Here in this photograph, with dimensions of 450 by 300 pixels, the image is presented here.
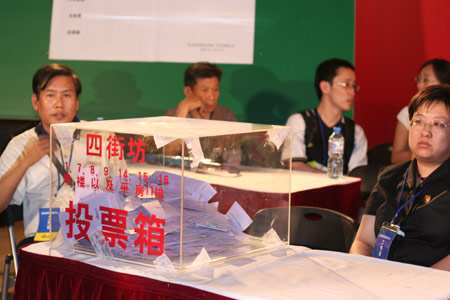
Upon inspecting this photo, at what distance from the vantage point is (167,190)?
191 centimetres

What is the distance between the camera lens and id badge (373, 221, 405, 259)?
7.48ft

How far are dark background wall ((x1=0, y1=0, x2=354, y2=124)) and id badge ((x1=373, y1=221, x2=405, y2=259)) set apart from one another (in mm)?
3236

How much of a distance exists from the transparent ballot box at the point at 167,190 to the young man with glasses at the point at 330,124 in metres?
2.27

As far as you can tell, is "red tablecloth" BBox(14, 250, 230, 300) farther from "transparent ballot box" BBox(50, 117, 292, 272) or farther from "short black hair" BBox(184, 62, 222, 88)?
"short black hair" BBox(184, 62, 222, 88)

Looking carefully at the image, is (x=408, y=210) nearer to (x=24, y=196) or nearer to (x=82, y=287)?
(x=82, y=287)

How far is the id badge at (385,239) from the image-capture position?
7.48ft

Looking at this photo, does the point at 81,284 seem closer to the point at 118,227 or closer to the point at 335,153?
the point at 118,227

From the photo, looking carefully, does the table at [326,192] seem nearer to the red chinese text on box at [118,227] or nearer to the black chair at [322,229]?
the black chair at [322,229]

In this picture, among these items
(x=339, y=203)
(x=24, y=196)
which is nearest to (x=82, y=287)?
(x=24, y=196)

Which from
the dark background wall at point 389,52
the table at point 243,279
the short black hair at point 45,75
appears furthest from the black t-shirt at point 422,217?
Result: the dark background wall at point 389,52

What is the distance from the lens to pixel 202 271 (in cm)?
190

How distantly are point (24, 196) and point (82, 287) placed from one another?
111 centimetres

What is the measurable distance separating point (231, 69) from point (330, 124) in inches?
48.4

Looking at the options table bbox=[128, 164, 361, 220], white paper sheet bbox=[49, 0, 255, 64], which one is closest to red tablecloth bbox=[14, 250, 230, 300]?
table bbox=[128, 164, 361, 220]
